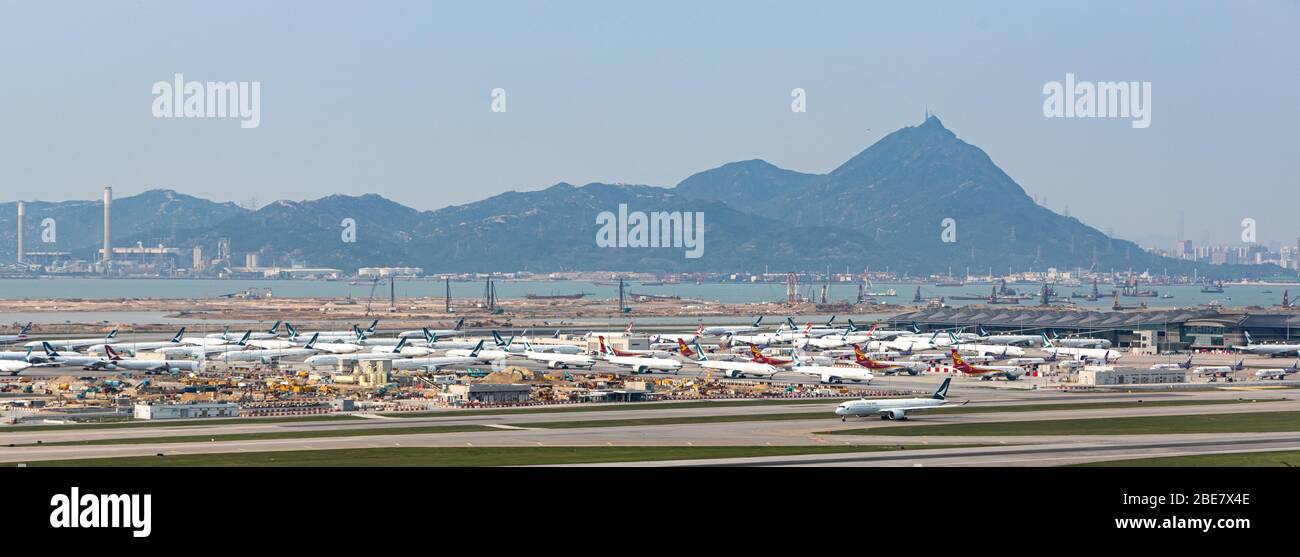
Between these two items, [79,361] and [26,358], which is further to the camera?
[26,358]

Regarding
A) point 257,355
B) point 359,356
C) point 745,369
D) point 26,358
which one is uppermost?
point 26,358

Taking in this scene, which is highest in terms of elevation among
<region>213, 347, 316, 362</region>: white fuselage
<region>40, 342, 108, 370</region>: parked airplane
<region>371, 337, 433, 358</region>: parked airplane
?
<region>40, 342, 108, 370</region>: parked airplane

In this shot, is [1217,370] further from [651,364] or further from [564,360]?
[564,360]

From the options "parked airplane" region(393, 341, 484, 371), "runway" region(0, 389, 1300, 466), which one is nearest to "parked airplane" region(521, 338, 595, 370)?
"parked airplane" region(393, 341, 484, 371)

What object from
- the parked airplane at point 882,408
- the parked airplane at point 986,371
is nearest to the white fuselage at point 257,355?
the parked airplane at point 986,371

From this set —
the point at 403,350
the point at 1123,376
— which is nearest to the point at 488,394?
the point at 1123,376

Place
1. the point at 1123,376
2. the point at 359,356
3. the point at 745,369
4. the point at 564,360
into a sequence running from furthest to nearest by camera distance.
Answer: the point at 359,356 < the point at 564,360 < the point at 745,369 < the point at 1123,376

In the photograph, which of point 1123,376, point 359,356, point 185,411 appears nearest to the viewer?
point 185,411

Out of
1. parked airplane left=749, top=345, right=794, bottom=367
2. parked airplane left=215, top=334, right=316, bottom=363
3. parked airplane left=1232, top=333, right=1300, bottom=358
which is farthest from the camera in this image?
parked airplane left=1232, top=333, right=1300, bottom=358

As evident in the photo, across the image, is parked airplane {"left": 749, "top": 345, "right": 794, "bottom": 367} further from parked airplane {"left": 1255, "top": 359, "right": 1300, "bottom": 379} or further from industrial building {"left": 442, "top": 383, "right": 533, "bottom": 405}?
parked airplane {"left": 1255, "top": 359, "right": 1300, "bottom": 379}

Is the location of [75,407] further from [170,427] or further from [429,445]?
[429,445]
